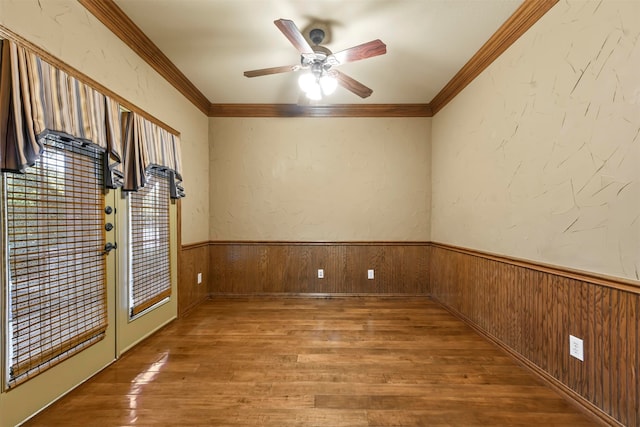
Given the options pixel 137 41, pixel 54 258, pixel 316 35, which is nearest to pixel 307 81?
pixel 316 35

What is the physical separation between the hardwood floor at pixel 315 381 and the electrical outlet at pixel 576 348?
11.7 inches

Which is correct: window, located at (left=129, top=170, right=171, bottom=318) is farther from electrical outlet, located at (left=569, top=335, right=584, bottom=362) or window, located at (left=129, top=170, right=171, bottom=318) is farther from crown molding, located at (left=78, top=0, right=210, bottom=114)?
electrical outlet, located at (left=569, top=335, right=584, bottom=362)

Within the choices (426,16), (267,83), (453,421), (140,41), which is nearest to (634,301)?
(453,421)

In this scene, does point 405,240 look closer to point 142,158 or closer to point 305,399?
point 305,399

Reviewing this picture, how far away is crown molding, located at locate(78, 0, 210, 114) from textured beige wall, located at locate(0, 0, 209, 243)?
5 centimetres

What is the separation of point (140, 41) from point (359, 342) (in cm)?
318

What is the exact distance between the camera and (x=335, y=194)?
12.8ft

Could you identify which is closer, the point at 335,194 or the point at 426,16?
the point at 426,16

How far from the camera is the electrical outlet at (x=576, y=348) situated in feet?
5.44

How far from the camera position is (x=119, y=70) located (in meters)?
2.20

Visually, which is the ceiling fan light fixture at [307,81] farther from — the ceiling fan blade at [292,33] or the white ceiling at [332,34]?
the white ceiling at [332,34]

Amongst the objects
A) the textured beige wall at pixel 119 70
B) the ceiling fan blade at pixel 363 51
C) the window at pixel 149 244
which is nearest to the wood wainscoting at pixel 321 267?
the textured beige wall at pixel 119 70

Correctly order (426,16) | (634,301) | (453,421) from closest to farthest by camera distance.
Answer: (634,301) < (453,421) < (426,16)

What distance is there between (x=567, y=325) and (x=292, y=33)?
8.38 ft
